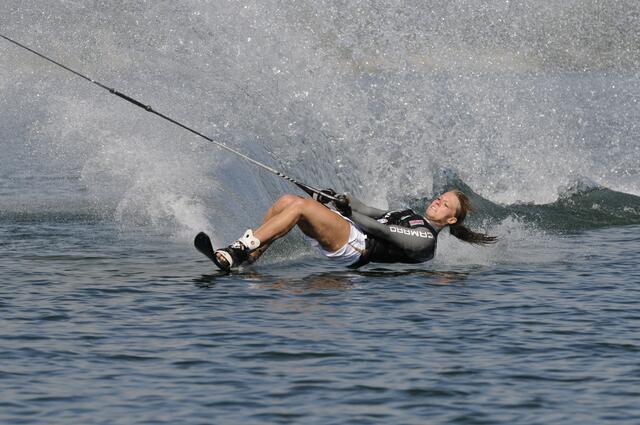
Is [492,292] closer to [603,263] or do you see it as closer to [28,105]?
[603,263]

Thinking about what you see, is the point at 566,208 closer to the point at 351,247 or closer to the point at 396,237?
the point at 396,237

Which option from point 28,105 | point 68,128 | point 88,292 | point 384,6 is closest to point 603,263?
point 88,292

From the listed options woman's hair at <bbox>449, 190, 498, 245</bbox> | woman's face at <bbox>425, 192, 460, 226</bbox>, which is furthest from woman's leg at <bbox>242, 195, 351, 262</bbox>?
woman's hair at <bbox>449, 190, 498, 245</bbox>

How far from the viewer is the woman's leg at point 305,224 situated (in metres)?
13.4

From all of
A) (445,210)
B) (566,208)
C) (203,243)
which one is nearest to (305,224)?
(203,243)

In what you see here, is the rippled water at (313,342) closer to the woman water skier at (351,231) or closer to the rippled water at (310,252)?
the rippled water at (310,252)

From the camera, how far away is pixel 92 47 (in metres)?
57.4

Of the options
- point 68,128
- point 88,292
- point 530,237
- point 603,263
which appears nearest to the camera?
point 88,292

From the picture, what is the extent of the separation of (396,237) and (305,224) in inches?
40.0

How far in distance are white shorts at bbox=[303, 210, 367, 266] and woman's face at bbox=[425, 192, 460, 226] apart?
1028 mm

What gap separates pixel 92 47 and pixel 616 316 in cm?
4815

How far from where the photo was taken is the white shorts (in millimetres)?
13969

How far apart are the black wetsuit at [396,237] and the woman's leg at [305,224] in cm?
25

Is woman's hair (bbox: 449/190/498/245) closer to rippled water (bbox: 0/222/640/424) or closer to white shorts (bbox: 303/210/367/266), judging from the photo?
rippled water (bbox: 0/222/640/424)
